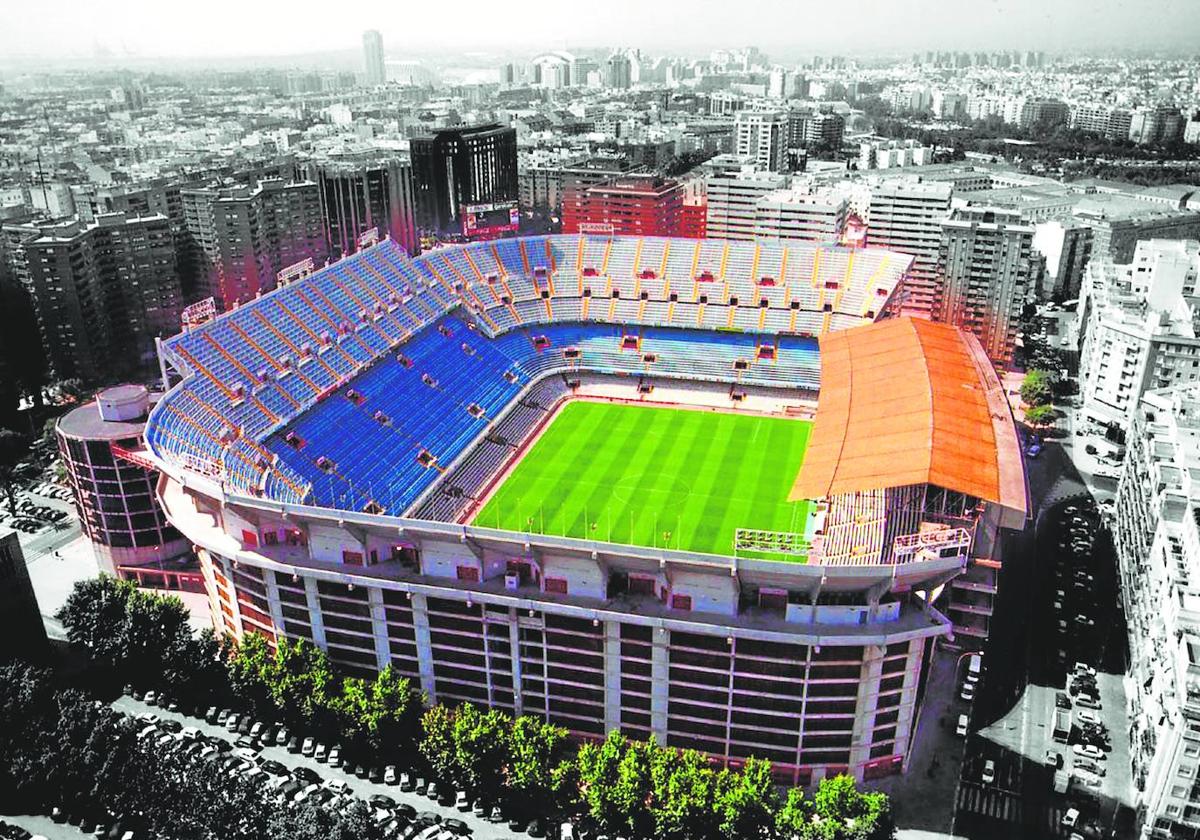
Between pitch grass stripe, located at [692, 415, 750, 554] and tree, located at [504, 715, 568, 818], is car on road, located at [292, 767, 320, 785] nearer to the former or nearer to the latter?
tree, located at [504, 715, 568, 818]

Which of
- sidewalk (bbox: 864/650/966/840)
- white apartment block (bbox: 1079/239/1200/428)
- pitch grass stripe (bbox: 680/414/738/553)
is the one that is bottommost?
sidewalk (bbox: 864/650/966/840)

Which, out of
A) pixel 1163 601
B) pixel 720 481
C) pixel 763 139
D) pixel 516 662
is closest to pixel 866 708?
pixel 1163 601

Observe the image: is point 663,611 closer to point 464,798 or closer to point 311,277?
point 464,798

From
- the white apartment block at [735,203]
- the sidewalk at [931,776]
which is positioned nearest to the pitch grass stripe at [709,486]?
the sidewalk at [931,776]

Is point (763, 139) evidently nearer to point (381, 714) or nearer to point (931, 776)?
point (931, 776)

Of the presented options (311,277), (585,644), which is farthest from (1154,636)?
(311,277)

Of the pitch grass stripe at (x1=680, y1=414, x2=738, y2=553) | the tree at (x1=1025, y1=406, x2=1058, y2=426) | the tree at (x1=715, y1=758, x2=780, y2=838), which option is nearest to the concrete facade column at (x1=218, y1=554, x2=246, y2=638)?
the pitch grass stripe at (x1=680, y1=414, x2=738, y2=553)

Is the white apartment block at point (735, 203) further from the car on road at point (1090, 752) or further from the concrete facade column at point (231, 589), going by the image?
the concrete facade column at point (231, 589)
